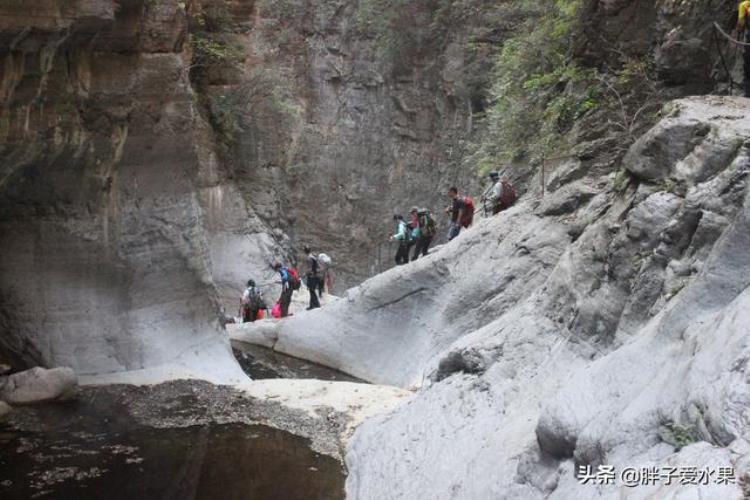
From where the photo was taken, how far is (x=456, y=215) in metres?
15.8

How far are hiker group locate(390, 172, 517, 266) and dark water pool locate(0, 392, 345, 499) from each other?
6630 mm

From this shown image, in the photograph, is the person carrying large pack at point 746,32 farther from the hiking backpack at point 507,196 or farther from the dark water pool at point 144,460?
the hiking backpack at point 507,196

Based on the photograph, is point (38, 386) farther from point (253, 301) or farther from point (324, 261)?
point (324, 261)

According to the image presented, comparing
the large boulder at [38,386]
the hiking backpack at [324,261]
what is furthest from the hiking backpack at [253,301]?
the large boulder at [38,386]

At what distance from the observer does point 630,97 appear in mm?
11734

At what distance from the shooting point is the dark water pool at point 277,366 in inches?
540

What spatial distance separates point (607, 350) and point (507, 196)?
769 centimetres

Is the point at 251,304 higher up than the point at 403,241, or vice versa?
the point at 403,241

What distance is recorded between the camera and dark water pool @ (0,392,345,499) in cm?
785

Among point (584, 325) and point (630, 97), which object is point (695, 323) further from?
point (630, 97)

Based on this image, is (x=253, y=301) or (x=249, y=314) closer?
(x=253, y=301)

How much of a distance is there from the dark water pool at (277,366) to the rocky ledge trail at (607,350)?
7.72 ft

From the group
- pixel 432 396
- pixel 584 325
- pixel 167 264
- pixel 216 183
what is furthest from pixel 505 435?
pixel 216 183

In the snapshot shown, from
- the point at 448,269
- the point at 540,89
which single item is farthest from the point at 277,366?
the point at 540,89
